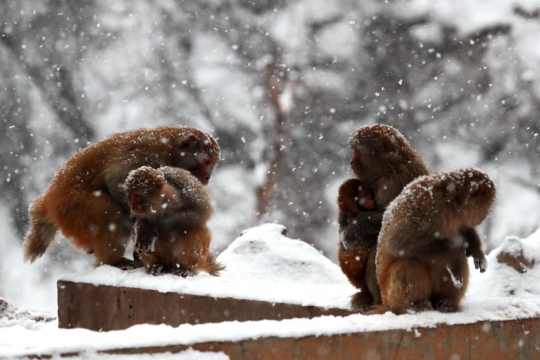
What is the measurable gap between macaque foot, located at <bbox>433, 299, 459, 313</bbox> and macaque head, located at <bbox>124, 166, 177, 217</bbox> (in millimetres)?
2351

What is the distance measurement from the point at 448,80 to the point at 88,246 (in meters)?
10.7

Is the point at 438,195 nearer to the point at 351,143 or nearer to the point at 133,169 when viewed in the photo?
the point at 351,143

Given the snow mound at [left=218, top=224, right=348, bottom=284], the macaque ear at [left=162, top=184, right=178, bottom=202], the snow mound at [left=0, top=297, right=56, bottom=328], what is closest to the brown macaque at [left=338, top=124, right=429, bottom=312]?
the macaque ear at [left=162, top=184, right=178, bottom=202]

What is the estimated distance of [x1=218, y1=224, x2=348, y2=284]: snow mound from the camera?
8.21 metres

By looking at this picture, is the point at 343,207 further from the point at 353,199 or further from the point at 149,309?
the point at 149,309

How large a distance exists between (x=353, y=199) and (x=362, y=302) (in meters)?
0.67

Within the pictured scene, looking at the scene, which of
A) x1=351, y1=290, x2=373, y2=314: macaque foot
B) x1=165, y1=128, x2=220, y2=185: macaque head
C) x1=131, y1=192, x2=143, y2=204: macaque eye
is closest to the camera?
x1=351, y1=290, x2=373, y2=314: macaque foot

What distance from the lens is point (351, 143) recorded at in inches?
184

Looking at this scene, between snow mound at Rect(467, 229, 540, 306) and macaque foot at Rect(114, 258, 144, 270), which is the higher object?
macaque foot at Rect(114, 258, 144, 270)

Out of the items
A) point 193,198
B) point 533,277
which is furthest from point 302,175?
point 193,198

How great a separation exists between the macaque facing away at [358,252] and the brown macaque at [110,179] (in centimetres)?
202

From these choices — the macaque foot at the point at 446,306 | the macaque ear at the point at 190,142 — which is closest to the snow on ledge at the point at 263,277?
the macaque foot at the point at 446,306

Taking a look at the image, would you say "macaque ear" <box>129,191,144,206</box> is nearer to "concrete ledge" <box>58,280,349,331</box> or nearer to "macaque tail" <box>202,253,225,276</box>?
"concrete ledge" <box>58,280,349,331</box>

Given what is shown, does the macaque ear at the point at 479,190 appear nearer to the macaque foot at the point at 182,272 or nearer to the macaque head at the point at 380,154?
the macaque head at the point at 380,154
